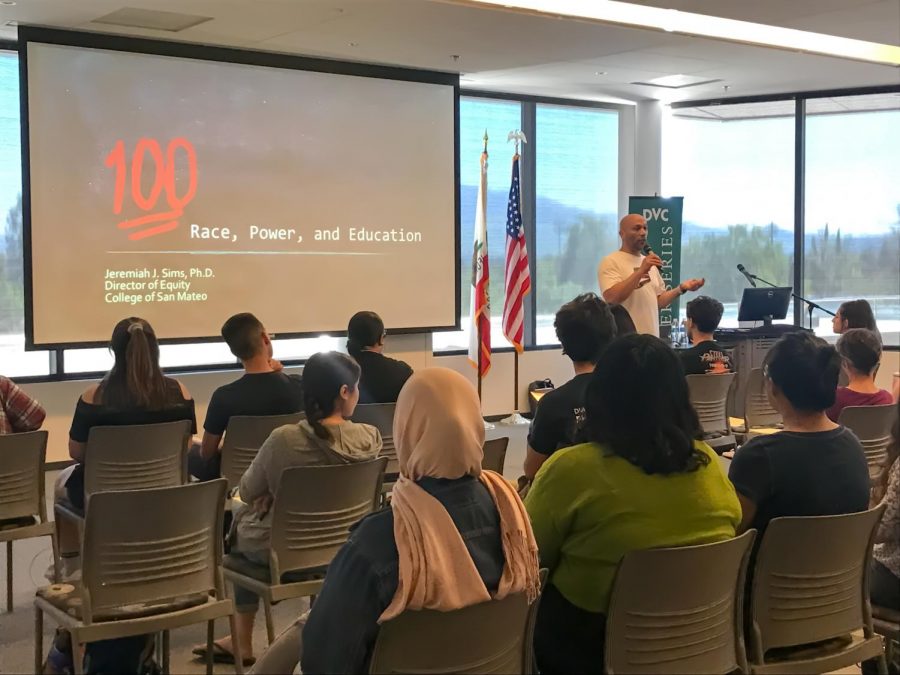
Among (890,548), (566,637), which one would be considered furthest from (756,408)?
(566,637)

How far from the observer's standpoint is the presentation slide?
22.9ft

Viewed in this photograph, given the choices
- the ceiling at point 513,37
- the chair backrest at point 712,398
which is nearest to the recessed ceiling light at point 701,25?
the ceiling at point 513,37

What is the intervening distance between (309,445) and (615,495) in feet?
4.58

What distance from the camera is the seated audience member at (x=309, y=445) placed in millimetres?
3334

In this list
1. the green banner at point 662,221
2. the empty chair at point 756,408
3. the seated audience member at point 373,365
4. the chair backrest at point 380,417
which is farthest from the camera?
the green banner at point 662,221

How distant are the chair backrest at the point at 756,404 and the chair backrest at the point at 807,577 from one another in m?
2.88

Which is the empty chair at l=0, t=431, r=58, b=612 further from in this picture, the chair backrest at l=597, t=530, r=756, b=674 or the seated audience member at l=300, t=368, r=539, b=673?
the chair backrest at l=597, t=530, r=756, b=674

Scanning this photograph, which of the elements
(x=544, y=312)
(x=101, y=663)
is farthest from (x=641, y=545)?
(x=544, y=312)

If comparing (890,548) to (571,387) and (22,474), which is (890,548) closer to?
(571,387)

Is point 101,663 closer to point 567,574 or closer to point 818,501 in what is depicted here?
point 567,574

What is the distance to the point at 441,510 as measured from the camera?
76.2 inches

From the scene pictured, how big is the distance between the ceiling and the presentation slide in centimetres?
33

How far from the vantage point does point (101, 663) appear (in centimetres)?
311

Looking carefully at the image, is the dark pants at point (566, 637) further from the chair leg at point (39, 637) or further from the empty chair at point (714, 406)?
the empty chair at point (714, 406)
